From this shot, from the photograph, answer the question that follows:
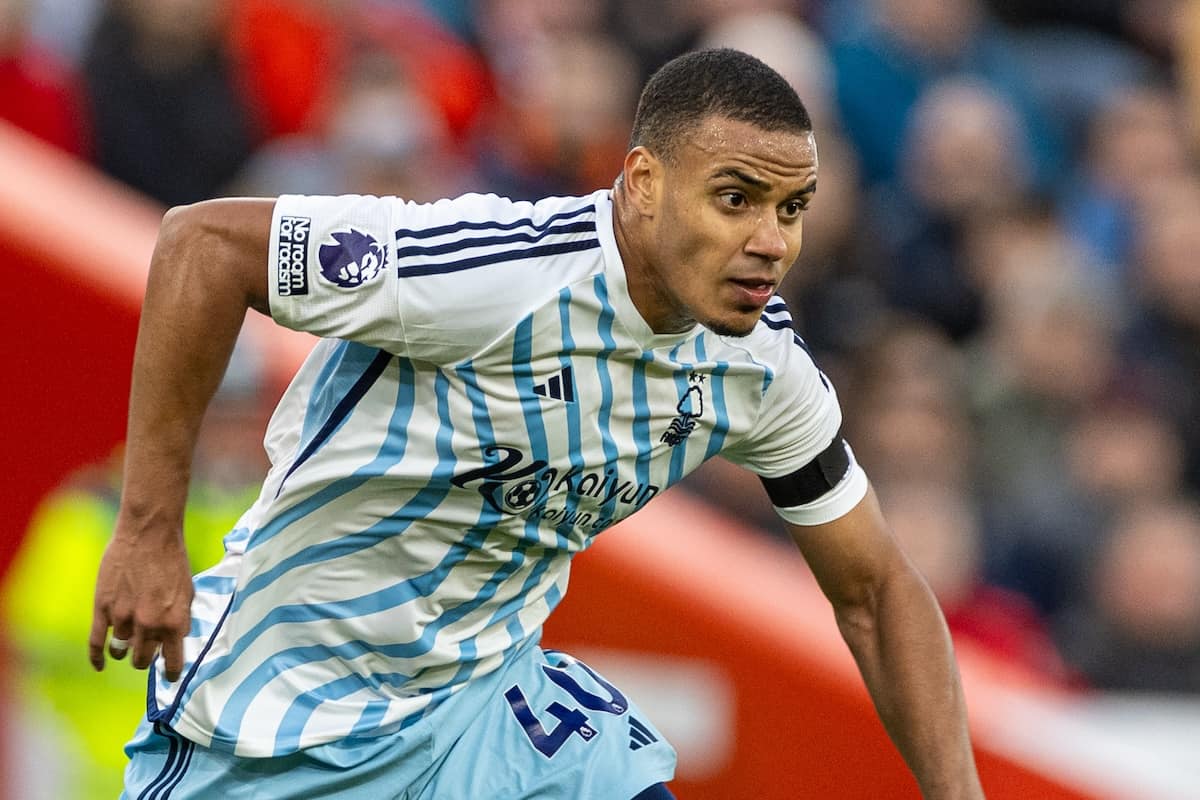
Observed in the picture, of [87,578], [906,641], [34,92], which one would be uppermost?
[34,92]

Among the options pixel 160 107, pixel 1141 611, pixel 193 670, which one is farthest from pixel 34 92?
pixel 1141 611

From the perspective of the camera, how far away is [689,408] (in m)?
3.60

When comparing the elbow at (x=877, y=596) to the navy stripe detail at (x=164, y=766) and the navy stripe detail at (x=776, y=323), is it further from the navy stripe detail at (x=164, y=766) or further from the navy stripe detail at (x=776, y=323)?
the navy stripe detail at (x=164, y=766)

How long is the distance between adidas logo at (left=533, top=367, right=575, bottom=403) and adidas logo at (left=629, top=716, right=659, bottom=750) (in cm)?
70

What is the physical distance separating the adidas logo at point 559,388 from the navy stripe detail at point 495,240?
0.80 ft

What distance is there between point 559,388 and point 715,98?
1.91ft

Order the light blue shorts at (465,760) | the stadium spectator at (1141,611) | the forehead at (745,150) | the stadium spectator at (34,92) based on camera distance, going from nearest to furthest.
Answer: the forehead at (745,150)
the light blue shorts at (465,760)
the stadium spectator at (34,92)
the stadium spectator at (1141,611)

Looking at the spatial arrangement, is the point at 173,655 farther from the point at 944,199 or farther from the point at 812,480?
the point at 944,199

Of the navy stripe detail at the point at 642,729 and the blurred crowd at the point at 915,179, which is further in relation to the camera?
the blurred crowd at the point at 915,179

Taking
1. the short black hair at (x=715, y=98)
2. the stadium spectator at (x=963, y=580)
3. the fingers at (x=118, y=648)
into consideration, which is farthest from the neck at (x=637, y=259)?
the stadium spectator at (x=963, y=580)

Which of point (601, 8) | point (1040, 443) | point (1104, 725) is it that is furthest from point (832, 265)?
point (1104, 725)

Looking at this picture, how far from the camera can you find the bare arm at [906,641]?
12.6ft

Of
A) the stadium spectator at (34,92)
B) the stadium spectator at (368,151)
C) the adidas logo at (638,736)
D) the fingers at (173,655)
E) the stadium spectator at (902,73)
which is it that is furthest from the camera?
the stadium spectator at (902,73)

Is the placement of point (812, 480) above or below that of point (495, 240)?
below
